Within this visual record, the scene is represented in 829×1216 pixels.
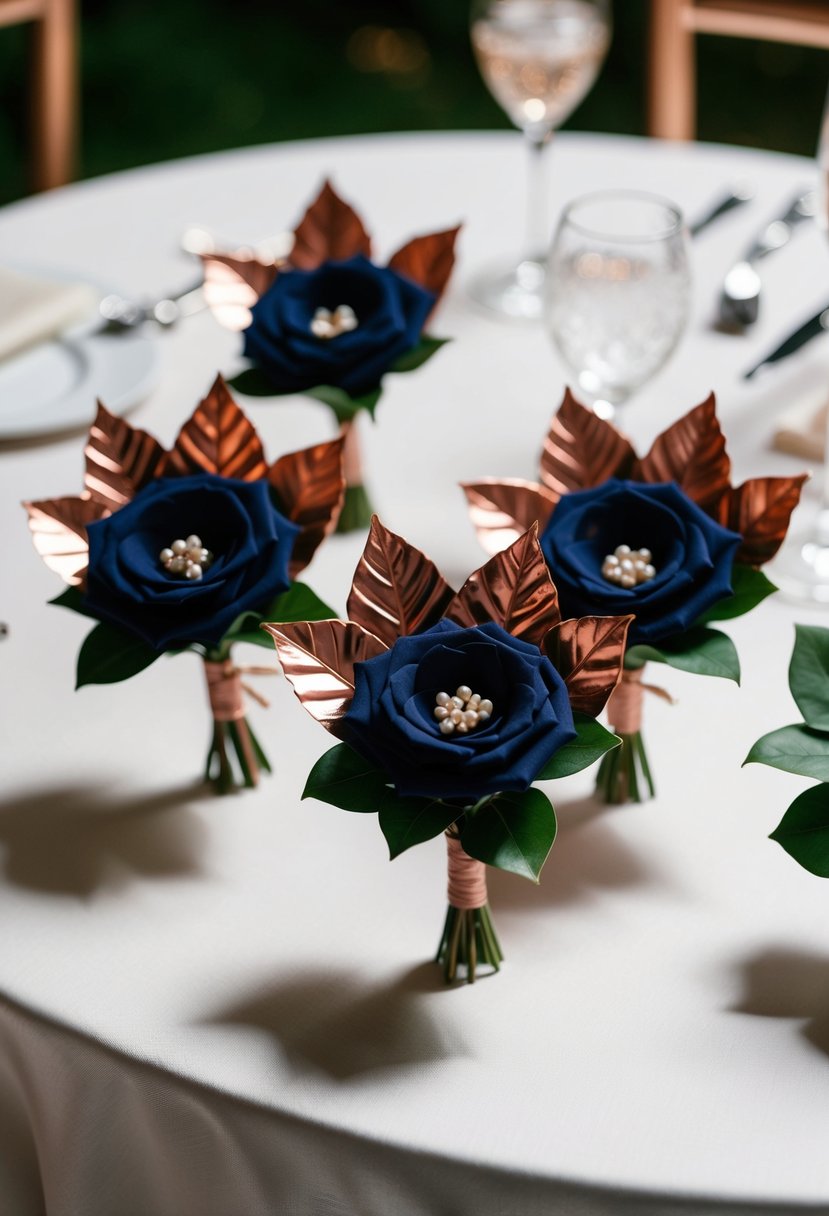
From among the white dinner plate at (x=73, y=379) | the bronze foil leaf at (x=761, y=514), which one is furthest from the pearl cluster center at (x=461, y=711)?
the white dinner plate at (x=73, y=379)

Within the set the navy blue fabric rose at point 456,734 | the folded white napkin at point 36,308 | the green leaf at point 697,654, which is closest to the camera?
the navy blue fabric rose at point 456,734

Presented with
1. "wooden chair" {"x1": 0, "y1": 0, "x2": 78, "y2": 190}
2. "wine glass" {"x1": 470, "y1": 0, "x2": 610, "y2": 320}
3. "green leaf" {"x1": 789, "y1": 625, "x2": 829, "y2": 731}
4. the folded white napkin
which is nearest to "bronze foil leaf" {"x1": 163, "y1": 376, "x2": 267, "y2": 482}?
"green leaf" {"x1": 789, "y1": 625, "x2": 829, "y2": 731}

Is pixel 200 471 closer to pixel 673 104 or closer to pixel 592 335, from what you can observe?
pixel 592 335

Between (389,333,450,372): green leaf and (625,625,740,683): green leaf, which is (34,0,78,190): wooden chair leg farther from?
(625,625,740,683): green leaf

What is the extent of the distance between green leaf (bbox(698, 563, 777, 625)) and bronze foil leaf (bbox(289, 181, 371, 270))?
0.46 meters

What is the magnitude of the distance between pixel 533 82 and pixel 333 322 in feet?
1.69

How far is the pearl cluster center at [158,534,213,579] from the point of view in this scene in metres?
0.75

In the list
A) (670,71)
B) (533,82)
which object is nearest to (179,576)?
(533,82)

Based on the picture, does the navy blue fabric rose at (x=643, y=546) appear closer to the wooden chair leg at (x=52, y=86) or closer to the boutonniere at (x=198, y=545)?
the boutonniere at (x=198, y=545)

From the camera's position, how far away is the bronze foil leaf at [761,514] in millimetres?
756

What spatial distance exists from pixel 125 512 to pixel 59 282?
1.94ft

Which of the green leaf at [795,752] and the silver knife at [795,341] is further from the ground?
the silver knife at [795,341]

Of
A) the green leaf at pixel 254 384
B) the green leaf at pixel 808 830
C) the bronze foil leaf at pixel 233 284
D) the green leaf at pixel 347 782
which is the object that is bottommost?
the green leaf at pixel 808 830

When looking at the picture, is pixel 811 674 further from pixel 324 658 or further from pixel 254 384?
pixel 254 384
